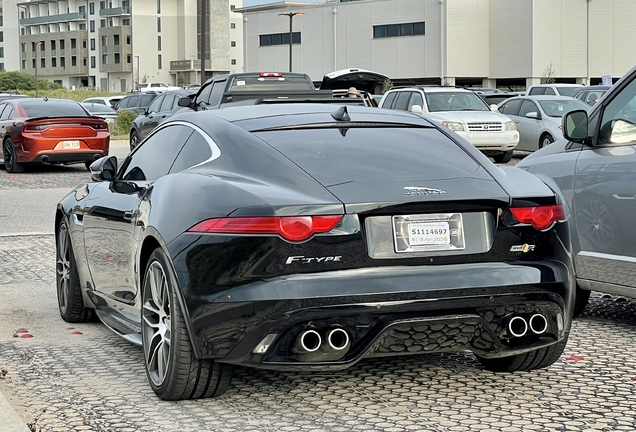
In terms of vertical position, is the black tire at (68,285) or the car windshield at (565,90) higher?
the car windshield at (565,90)

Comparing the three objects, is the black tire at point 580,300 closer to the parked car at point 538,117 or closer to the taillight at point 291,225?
the taillight at point 291,225

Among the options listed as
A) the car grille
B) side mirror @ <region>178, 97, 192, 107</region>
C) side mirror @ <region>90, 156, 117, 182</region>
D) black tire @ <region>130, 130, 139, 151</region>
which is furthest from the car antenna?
black tire @ <region>130, 130, 139, 151</region>

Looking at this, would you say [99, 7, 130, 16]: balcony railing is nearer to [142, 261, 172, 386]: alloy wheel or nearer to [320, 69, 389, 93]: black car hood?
[320, 69, 389, 93]: black car hood

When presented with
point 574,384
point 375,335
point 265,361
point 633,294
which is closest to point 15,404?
point 265,361

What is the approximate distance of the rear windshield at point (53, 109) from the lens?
74.9 feet

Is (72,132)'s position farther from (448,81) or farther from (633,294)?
(448,81)

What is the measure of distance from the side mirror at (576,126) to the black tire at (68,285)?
10.9ft

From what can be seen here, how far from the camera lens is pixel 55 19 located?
151m

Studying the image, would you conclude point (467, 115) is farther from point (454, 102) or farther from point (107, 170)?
point (107, 170)

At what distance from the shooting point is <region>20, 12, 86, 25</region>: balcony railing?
148 m

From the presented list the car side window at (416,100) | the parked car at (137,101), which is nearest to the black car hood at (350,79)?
the car side window at (416,100)

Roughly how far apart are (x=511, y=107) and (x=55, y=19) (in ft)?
426

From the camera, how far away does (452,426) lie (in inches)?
192

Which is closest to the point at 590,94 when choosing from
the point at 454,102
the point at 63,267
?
the point at 454,102
